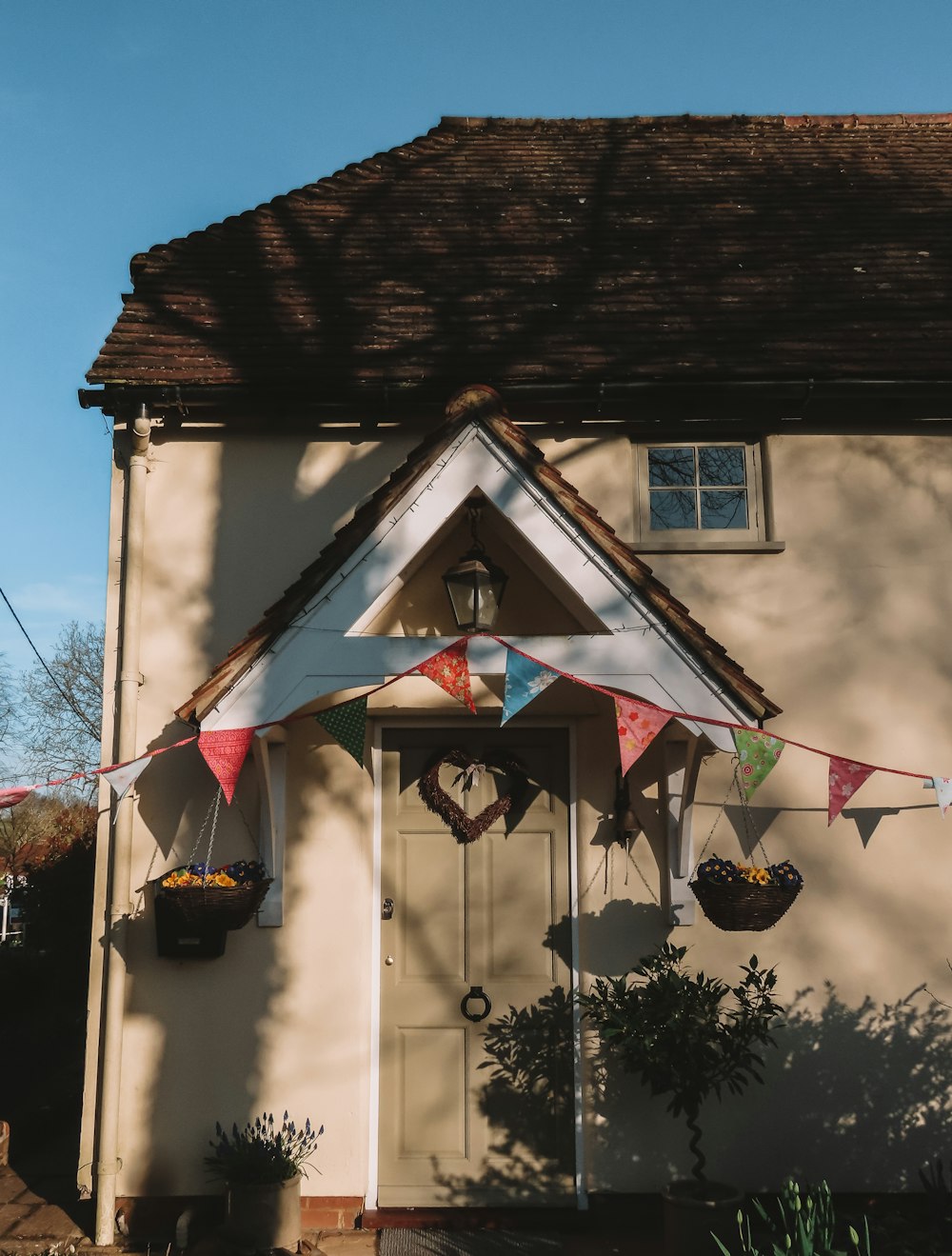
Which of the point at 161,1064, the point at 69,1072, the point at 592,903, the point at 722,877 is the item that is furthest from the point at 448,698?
the point at 69,1072

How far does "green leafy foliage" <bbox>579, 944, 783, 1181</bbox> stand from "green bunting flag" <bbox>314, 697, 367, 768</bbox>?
1.88 metres

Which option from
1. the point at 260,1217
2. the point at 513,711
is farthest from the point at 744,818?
the point at 260,1217

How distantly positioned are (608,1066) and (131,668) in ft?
11.7

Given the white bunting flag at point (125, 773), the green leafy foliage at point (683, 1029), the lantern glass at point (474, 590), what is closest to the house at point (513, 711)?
the lantern glass at point (474, 590)

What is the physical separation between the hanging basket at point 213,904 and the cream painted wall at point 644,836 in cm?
51

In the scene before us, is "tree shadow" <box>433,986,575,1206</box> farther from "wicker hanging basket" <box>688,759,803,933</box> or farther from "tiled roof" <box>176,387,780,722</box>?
"tiled roof" <box>176,387,780,722</box>

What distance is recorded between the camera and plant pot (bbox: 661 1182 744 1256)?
17.0 ft

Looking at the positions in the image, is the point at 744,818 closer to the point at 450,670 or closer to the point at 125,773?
the point at 450,670

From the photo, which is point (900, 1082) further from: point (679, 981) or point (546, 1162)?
point (546, 1162)

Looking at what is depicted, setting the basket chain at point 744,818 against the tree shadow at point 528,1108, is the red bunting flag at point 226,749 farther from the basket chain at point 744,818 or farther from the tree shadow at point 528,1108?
the basket chain at point 744,818

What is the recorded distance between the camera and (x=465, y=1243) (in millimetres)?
5668

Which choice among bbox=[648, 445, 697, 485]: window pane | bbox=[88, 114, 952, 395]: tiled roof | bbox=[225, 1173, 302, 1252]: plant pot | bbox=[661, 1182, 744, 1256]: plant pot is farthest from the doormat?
bbox=[88, 114, 952, 395]: tiled roof

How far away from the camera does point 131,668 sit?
6508mm

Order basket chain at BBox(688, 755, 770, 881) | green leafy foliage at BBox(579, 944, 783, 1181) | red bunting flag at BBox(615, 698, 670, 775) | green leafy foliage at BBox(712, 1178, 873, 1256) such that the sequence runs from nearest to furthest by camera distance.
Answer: green leafy foliage at BBox(712, 1178, 873, 1256) < red bunting flag at BBox(615, 698, 670, 775) < green leafy foliage at BBox(579, 944, 783, 1181) < basket chain at BBox(688, 755, 770, 881)
